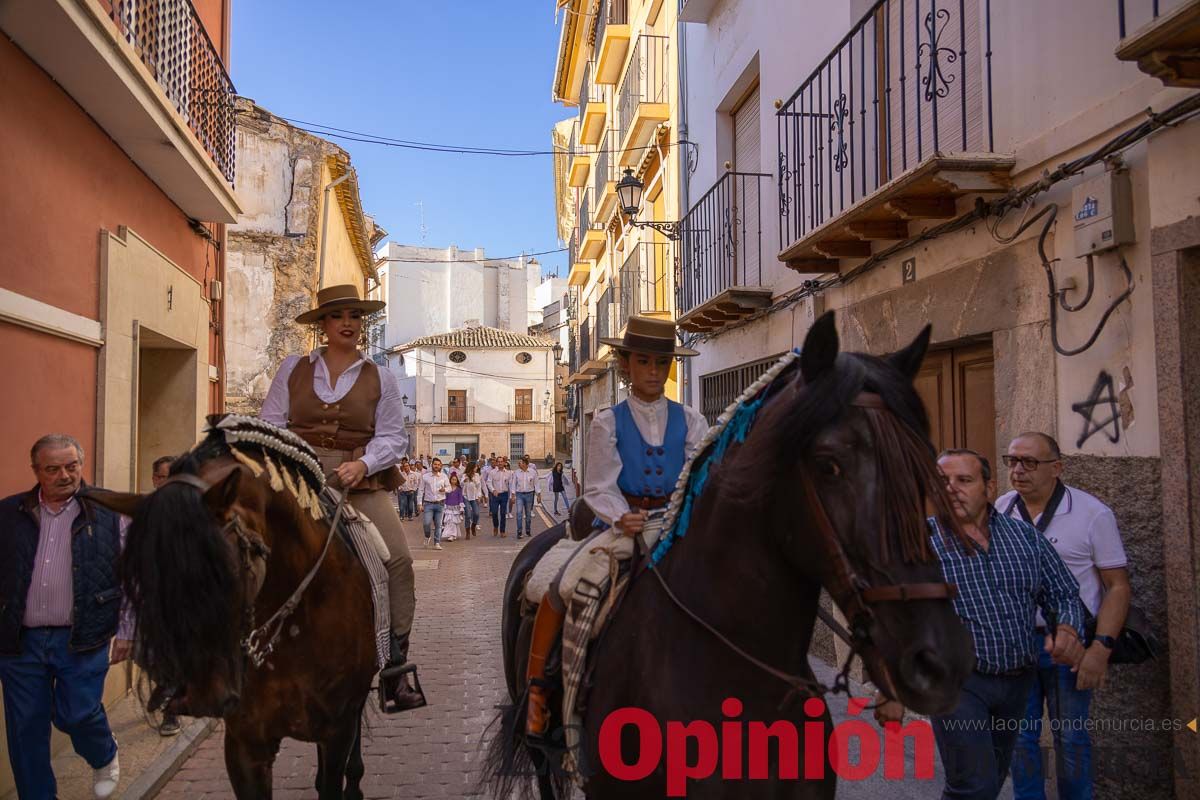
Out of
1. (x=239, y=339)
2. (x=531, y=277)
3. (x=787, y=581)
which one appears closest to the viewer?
(x=787, y=581)

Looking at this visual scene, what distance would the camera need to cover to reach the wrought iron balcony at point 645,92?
14508mm

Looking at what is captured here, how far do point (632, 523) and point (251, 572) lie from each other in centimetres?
128

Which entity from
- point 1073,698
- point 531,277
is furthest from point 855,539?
point 531,277

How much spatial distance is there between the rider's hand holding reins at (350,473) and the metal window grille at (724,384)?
5844mm

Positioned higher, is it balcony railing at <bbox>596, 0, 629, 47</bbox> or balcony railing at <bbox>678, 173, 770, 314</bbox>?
balcony railing at <bbox>596, 0, 629, 47</bbox>

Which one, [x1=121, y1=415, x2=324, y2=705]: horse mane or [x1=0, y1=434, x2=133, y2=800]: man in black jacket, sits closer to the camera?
[x1=121, y1=415, x2=324, y2=705]: horse mane

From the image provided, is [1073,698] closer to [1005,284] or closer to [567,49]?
[1005,284]

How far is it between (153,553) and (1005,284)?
452 cm

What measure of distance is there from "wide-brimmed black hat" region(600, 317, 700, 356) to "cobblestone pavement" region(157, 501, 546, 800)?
273cm

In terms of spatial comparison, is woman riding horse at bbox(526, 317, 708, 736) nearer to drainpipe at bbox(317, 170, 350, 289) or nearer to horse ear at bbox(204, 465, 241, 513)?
horse ear at bbox(204, 465, 241, 513)

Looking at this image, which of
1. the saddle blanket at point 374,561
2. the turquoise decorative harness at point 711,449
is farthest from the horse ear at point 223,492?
the turquoise decorative harness at point 711,449

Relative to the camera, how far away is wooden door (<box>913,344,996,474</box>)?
5582 mm

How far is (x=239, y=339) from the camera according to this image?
1861 centimetres

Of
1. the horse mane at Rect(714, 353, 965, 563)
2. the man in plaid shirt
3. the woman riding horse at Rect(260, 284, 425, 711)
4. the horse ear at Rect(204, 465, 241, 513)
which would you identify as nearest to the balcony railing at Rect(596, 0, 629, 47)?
the woman riding horse at Rect(260, 284, 425, 711)
